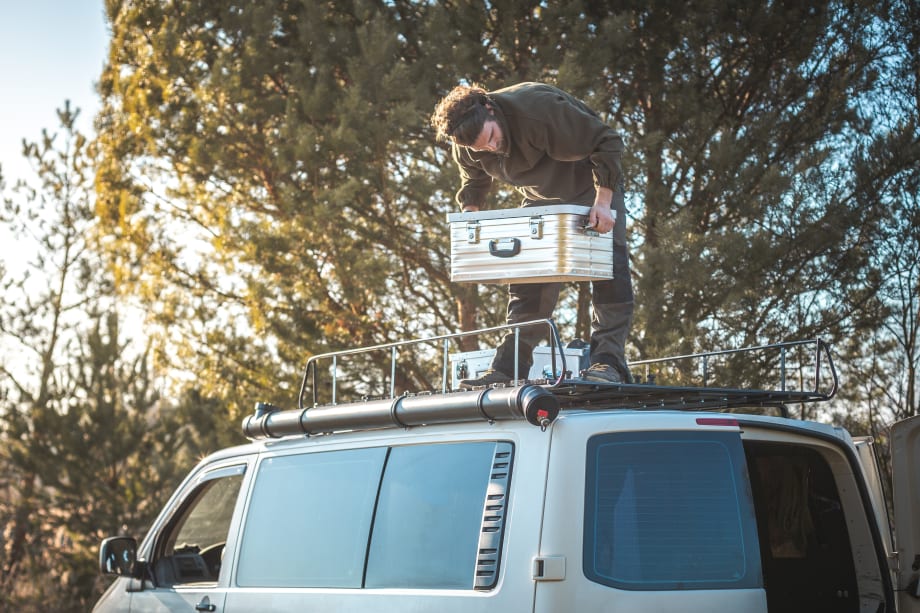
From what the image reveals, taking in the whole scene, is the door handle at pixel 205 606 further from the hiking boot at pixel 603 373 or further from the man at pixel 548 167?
the hiking boot at pixel 603 373

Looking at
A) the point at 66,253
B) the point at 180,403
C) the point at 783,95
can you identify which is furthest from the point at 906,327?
the point at 66,253

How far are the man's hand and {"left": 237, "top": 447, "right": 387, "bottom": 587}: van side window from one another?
1373 millimetres

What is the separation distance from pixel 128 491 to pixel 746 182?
10.4 meters

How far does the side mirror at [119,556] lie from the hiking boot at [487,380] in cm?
204

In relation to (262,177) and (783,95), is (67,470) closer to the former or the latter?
(262,177)

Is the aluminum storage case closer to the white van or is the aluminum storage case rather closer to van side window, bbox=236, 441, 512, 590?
the white van

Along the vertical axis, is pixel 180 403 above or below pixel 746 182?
below

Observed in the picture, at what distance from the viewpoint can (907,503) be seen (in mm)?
4512

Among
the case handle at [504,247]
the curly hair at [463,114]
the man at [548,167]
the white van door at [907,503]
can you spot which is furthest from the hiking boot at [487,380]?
the white van door at [907,503]

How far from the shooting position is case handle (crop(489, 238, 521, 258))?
189 inches

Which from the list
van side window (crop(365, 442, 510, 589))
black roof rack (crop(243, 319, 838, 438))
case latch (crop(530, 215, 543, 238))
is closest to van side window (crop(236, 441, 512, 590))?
van side window (crop(365, 442, 510, 589))

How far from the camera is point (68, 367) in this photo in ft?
56.7

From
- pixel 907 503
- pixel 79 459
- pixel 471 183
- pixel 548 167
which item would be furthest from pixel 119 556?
pixel 79 459

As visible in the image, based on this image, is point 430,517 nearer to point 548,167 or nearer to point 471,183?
point 548,167
